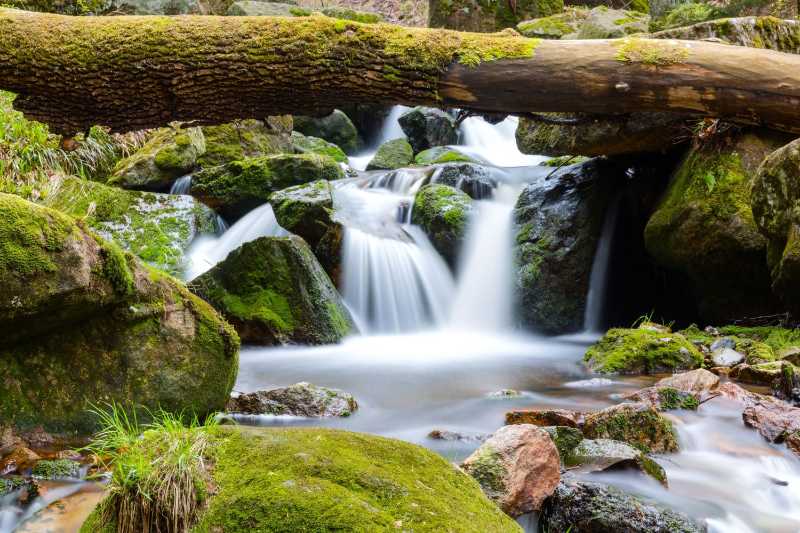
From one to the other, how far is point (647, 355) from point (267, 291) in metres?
4.05

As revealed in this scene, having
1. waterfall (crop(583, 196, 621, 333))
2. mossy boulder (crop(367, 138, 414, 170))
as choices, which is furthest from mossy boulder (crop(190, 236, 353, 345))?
mossy boulder (crop(367, 138, 414, 170))

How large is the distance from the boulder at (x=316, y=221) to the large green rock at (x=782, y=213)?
502cm

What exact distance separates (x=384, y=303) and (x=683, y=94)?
15.3ft

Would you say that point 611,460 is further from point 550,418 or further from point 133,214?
point 133,214

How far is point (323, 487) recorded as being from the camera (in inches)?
75.4

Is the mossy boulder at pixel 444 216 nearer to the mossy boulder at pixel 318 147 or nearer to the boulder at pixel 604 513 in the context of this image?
the mossy boulder at pixel 318 147

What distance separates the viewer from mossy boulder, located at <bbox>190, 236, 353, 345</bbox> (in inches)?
287

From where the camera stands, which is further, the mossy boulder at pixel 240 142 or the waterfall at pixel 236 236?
the mossy boulder at pixel 240 142

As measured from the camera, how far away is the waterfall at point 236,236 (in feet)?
30.3

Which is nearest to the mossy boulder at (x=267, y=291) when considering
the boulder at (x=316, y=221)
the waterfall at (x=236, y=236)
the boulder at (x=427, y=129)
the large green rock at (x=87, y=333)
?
the boulder at (x=316, y=221)

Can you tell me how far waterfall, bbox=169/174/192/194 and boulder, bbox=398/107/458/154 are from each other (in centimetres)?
590

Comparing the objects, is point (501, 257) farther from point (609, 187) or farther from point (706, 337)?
point (706, 337)

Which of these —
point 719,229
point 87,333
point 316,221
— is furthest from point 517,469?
point 316,221

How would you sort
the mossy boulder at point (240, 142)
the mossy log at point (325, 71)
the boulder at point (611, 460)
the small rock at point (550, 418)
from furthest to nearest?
the mossy boulder at point (240, 142)
the mossy log at point (325, 71)
the small rock at point (550, 418)
the boulder at point (611, 460)
